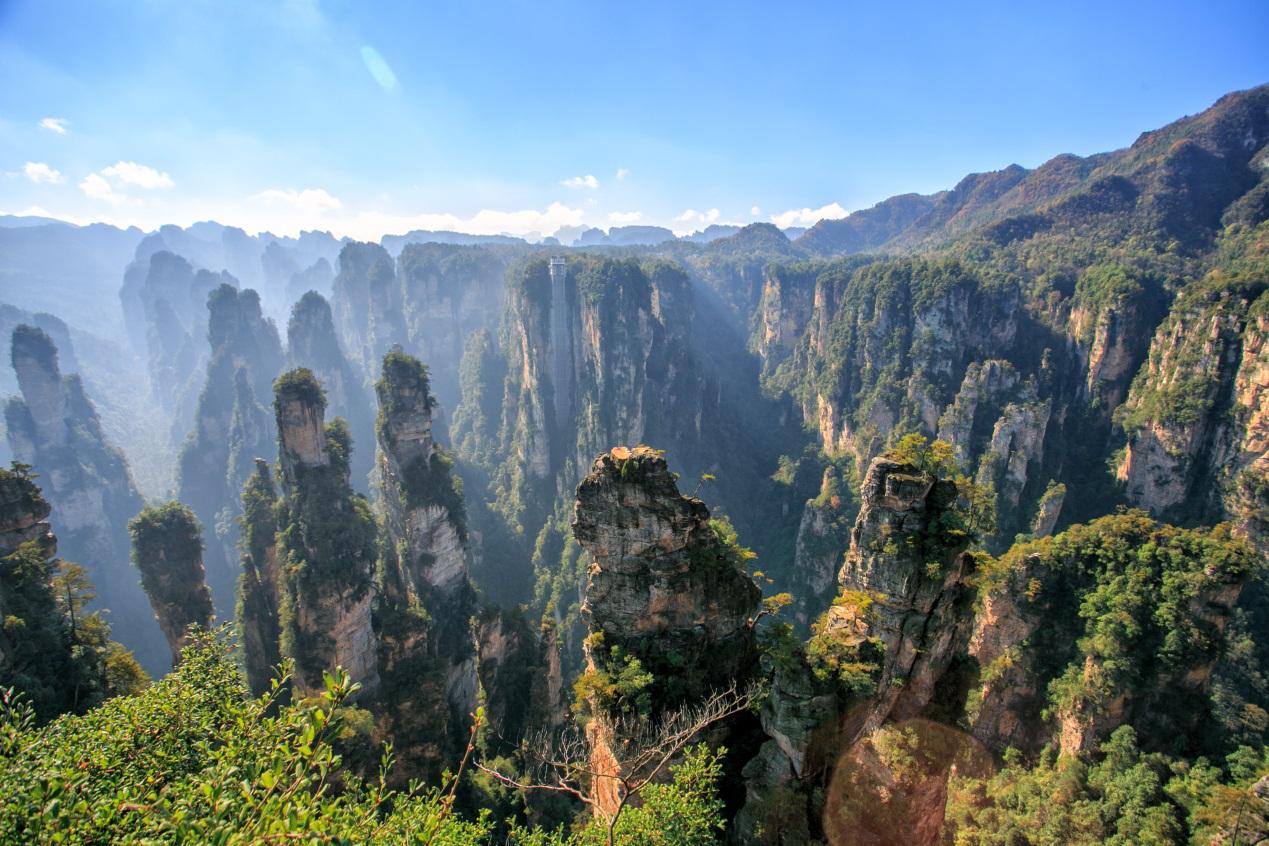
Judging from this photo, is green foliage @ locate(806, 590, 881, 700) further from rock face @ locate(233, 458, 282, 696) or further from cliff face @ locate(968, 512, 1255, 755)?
rock face @ locate(233, 458, 282, 696)

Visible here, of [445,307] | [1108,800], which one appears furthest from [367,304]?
[1108,800]

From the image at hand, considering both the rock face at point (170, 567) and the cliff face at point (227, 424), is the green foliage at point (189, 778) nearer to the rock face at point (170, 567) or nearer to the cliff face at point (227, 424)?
the rock face at point (170, 567)

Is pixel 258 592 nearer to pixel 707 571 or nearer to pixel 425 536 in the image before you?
pixel 425 536

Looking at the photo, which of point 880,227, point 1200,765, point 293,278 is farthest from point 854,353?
point 293,278

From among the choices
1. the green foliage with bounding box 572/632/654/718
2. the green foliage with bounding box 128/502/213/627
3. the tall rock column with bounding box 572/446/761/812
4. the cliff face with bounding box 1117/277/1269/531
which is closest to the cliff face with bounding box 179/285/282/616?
the green foliage with bounding box 128/502/213/627

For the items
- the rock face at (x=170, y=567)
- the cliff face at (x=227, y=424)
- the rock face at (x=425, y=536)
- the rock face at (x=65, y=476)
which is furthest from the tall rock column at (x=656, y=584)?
the cliff face at (x=227, y=424)

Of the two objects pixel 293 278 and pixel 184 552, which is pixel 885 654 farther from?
pixel 293 278
